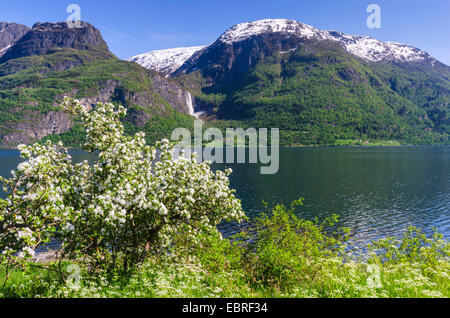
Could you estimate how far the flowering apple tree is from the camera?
10.6 meters

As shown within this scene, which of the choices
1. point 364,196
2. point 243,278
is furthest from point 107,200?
point 364,196

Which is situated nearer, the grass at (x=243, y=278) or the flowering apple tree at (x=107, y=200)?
the grass at (x=243, y=278)

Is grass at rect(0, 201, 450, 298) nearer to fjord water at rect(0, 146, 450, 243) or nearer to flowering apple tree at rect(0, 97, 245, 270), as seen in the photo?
flowering apple tree at rect(0, 97, 245, 270)

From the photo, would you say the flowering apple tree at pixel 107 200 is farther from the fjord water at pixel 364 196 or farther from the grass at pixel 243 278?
the fjord water at pixel 364 196

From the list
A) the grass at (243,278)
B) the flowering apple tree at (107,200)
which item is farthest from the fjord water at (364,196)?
the flowering apple tree at (107,200)

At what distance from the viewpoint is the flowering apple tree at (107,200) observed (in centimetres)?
1059

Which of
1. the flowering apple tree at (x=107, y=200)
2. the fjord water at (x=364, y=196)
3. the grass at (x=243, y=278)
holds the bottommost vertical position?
the fjord water at (x=364, y=196)

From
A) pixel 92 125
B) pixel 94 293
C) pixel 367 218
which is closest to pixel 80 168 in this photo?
pixel 92 125

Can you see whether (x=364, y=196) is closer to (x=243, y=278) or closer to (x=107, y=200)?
(x=243, y=278)

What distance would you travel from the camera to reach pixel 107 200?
1076 centimetres

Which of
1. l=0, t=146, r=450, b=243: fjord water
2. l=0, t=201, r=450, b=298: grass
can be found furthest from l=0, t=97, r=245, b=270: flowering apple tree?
l=0, t=146, r=450, b=243: fjord water

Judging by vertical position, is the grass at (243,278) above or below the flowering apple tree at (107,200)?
below
